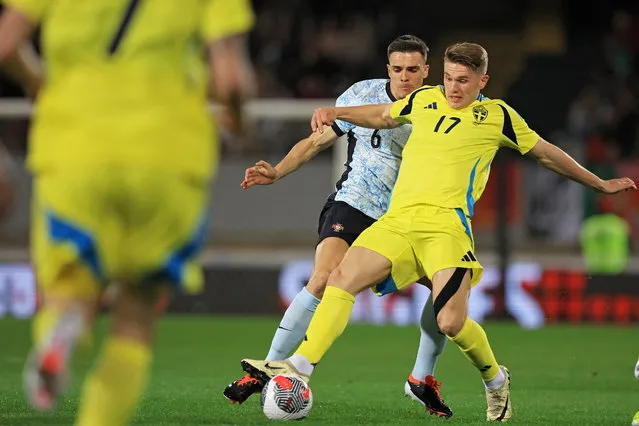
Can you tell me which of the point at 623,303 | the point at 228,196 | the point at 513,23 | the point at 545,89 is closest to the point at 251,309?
the point at 228,196

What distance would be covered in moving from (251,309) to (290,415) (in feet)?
26.5

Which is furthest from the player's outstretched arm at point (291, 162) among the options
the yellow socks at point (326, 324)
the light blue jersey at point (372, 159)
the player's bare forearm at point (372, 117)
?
the yellow socks at point (326, 324)

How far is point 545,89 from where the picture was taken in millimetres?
20578

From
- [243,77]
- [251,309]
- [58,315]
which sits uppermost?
[243,77]

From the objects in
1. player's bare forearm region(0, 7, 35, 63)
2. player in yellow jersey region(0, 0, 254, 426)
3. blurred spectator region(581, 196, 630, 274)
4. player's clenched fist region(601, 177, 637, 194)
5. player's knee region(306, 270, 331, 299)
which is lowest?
blurred spectator region(581, 196, 630, 274)

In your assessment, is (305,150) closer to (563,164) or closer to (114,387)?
(563,164)

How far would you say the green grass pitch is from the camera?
21.9ft

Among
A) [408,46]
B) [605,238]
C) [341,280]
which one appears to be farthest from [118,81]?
[605,238]

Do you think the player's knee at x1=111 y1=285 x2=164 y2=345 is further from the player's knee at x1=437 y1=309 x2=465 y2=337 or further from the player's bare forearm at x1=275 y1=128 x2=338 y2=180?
the player's bare forearm at x1=275 y1=128 x2=338 y2=180

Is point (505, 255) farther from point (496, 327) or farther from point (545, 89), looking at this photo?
point (545, 89)

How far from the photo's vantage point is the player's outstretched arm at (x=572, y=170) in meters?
6.78

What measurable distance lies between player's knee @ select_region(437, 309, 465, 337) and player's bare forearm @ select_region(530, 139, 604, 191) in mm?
994

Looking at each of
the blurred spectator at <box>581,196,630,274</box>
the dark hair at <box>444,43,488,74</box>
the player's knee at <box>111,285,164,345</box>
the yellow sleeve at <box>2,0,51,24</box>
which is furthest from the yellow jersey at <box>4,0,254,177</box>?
the blurred spectator at <box>581,196,630,274</box>

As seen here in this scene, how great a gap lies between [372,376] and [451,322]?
2.71 metres
